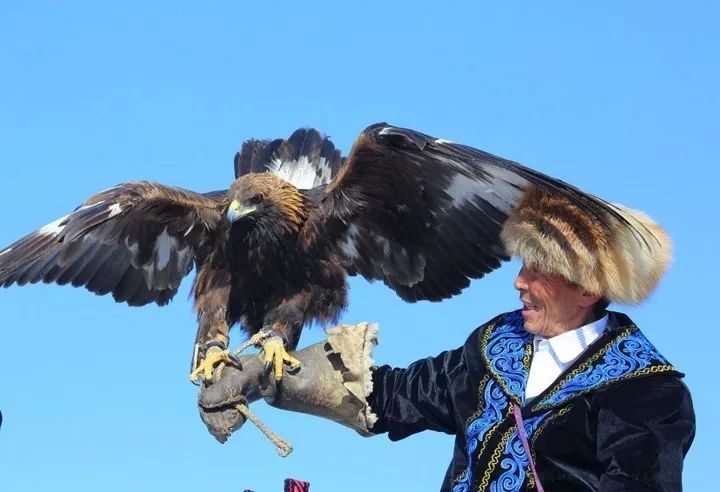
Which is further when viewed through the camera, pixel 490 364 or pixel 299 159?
pixel 299 159

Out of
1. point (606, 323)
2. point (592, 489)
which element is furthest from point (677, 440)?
point (606, 323)

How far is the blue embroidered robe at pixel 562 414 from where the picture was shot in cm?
316

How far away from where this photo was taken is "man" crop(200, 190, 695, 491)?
322 cm

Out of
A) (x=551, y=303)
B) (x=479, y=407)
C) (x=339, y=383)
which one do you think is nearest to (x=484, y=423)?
(x=479, y=407)

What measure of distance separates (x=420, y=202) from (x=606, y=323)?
183 centimetres

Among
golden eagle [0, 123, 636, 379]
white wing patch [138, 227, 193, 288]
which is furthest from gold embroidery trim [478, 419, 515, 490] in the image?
white wing patch [138, 227, 193, 288]

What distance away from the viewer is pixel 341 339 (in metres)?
4.02

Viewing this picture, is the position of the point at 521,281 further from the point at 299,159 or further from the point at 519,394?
the point at 299,159

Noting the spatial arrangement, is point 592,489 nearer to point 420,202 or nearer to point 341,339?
point 341,339

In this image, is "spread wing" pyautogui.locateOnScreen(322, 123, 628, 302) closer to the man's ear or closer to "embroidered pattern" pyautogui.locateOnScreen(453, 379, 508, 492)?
the man's ear

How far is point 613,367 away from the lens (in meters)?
3.36

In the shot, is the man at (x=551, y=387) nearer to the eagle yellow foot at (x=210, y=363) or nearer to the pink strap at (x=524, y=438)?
the pink strap at (x=524, y=438)

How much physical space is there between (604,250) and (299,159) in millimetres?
3657

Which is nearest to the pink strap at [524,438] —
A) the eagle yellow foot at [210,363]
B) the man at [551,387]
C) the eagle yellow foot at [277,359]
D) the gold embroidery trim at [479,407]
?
the man at [551,387]
